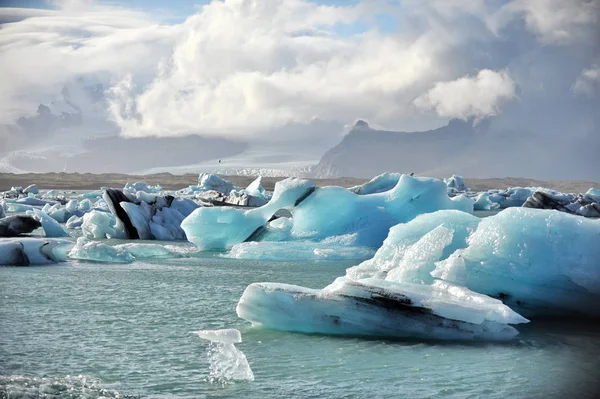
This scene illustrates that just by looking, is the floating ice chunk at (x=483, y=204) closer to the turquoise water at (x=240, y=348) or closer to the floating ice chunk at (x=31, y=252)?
the floating ice chunk at (x=31, y=252)

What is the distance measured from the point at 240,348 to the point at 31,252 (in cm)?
674

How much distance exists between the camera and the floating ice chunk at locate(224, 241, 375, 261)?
12.8m

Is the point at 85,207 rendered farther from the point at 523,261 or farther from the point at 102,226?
the point at 523,261

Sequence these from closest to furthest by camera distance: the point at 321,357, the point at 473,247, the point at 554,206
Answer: the point at 321,357 < the point at 473,247 < the point at 554,206

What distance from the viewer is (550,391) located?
15.4ft

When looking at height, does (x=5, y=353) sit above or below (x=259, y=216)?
below

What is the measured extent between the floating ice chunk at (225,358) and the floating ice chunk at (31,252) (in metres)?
5.98

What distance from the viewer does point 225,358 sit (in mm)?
5297

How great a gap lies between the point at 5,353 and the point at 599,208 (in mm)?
25930

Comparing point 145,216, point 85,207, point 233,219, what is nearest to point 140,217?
point 145,216

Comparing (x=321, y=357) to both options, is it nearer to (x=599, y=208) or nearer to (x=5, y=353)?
(x=5, y=353)

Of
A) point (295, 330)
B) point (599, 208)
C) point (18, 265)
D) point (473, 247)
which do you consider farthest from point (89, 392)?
point (599, 208)

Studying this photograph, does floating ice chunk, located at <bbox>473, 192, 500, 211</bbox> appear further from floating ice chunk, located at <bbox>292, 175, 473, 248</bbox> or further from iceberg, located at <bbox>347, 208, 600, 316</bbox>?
iceberg, located at <bbox>347, 208, 600, 316</bbox>

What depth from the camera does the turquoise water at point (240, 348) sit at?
15.2ft
